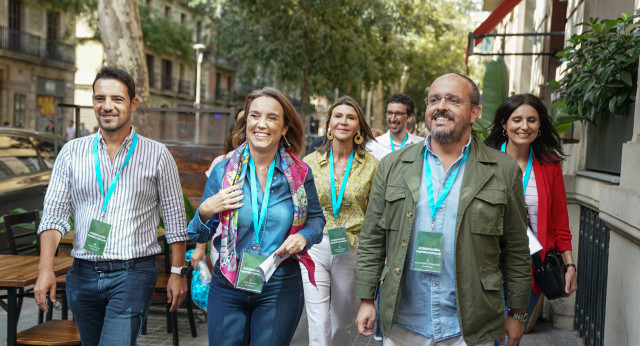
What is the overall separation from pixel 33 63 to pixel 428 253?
1444 inches

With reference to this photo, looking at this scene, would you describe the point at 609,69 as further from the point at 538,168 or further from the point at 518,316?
the point at 518,316

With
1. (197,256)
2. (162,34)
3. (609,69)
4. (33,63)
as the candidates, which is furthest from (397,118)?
(162,34)

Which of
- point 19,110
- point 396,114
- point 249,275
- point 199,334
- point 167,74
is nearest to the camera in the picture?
point 249,275

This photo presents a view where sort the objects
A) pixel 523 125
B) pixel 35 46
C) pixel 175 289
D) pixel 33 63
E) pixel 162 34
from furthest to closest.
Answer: pixel 162 34, pixel 35 46, pixel 33 63, pixel 523 125, pixel 175 289

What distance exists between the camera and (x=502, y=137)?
4574mm

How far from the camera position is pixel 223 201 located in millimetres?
3186

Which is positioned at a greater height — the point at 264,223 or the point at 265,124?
the point at 265,124

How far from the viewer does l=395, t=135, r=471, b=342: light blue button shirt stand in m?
2.95

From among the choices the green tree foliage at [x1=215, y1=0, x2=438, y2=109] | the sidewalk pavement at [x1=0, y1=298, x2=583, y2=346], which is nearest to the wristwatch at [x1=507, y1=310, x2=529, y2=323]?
the sidewalk pavement at [x1=0, y1=298, x2=583, y2=346]

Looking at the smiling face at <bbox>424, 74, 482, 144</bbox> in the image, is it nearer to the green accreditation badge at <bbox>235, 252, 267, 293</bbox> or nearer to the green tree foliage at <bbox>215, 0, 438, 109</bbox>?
the green accreditation badge at <bbox>235, 252, 267, 293</bbox>

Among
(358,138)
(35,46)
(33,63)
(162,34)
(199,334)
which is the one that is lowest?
(199,334)

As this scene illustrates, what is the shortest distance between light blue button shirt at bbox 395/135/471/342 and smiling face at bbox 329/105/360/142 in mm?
2318

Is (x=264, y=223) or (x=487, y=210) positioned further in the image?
(x=264, y=223)

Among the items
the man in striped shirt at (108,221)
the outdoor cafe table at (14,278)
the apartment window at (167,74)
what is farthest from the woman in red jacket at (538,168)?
the apartment window at (167,74)
